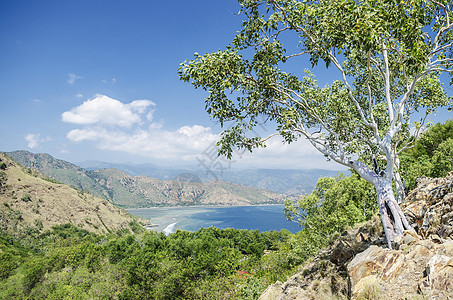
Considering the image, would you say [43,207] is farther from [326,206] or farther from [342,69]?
[342,69]

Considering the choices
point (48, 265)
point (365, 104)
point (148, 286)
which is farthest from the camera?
point (48, 265)

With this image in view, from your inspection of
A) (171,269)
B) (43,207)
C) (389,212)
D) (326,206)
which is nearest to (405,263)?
(389,212)

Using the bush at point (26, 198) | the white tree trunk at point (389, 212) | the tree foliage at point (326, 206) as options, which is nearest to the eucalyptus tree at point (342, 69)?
the white tree trunk at point (389, 212)

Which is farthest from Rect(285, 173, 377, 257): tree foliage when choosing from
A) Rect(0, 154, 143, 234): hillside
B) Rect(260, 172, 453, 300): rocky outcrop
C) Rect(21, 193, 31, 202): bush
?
Rect(21, 193, 31, 202): bush

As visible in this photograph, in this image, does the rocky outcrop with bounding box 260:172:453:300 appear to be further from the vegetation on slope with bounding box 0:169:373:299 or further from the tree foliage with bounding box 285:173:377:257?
the tree foliage with bounding box 285:173:377:257

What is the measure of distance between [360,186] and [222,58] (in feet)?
87.4

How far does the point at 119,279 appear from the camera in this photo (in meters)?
33.7

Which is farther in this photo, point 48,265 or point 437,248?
point 48,265

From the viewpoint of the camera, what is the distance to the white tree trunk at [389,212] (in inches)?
288

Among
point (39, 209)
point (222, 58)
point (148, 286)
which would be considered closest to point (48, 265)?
point (148, 286)

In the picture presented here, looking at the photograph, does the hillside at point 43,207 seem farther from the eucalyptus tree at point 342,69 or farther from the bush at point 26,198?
the eucalyptus tree at point 342,69

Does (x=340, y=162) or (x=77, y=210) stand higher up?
(x=340, y=162)

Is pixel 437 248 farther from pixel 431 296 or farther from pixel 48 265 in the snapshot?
pixel 48 265

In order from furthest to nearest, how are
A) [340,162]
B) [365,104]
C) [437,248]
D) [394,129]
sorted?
[365,104] < [340,162] < [394,129] < [437,248]
